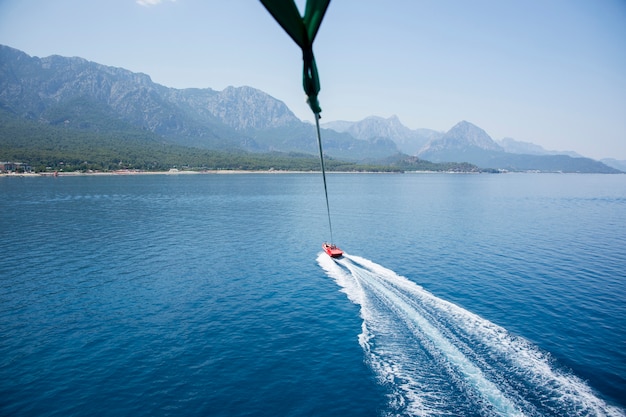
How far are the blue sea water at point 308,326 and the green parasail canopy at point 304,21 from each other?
19.3m

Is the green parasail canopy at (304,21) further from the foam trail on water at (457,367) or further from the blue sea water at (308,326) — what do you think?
the foam trail on water at (457,367)

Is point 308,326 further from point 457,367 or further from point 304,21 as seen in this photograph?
point 304,21

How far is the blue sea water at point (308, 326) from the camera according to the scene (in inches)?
748

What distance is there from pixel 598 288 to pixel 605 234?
35.3 meters

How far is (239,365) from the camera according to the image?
22047 millimetres

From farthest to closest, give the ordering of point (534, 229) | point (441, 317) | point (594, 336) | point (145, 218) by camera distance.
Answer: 1. point (145, 218)
2. point (534, 229)
3. point (441, 317)
4. point (594, 336)

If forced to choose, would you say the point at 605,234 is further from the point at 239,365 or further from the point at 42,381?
the point at 42,381

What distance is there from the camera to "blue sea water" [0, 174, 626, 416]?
1900cm

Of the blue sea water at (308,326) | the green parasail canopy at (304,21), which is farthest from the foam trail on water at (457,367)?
the green parasail canopy at (304,21)

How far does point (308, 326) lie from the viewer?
90.3 ft

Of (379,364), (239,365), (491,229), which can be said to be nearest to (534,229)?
(491,229)

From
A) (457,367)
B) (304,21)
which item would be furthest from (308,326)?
(304,21)

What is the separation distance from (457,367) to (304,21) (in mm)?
23305

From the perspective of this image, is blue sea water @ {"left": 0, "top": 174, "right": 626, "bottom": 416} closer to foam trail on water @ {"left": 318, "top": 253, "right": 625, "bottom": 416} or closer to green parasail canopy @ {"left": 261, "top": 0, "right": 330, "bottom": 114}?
foam trail on water @ {"left": 318, "top": 253, "right": 625, "bottom": 416}
